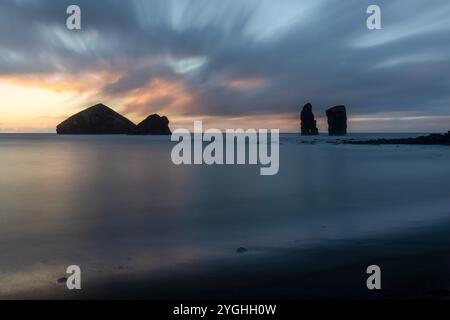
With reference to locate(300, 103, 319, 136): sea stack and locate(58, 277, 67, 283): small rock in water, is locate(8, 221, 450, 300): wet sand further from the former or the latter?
locate(300, 103, 319, 136): sea stack

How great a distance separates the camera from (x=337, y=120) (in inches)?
6998

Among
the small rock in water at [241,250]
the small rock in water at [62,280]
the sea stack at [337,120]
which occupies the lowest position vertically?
the small rock in water at [62,280]

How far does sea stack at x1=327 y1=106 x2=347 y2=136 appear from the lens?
569 feet

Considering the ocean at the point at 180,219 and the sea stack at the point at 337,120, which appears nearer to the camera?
the ocean at the point at 180,219

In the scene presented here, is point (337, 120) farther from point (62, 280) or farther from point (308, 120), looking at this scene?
point (62, 280)

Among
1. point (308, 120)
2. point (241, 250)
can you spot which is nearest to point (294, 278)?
point (241, 250)

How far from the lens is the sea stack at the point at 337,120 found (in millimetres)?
173375

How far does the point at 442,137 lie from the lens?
84312 millimetres

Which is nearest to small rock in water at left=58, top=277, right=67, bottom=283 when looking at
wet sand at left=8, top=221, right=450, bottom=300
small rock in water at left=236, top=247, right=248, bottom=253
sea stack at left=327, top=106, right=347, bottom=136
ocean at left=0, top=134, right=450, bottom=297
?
ocean at left=0, top=134, right=450, bottom=297

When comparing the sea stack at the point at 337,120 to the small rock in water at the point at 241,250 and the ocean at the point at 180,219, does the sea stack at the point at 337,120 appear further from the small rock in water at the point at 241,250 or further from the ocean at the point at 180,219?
the small rock in water at the point at 241,250

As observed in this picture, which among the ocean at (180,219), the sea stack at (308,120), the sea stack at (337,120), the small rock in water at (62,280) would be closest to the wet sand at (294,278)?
the small rock in water at (62,280)
